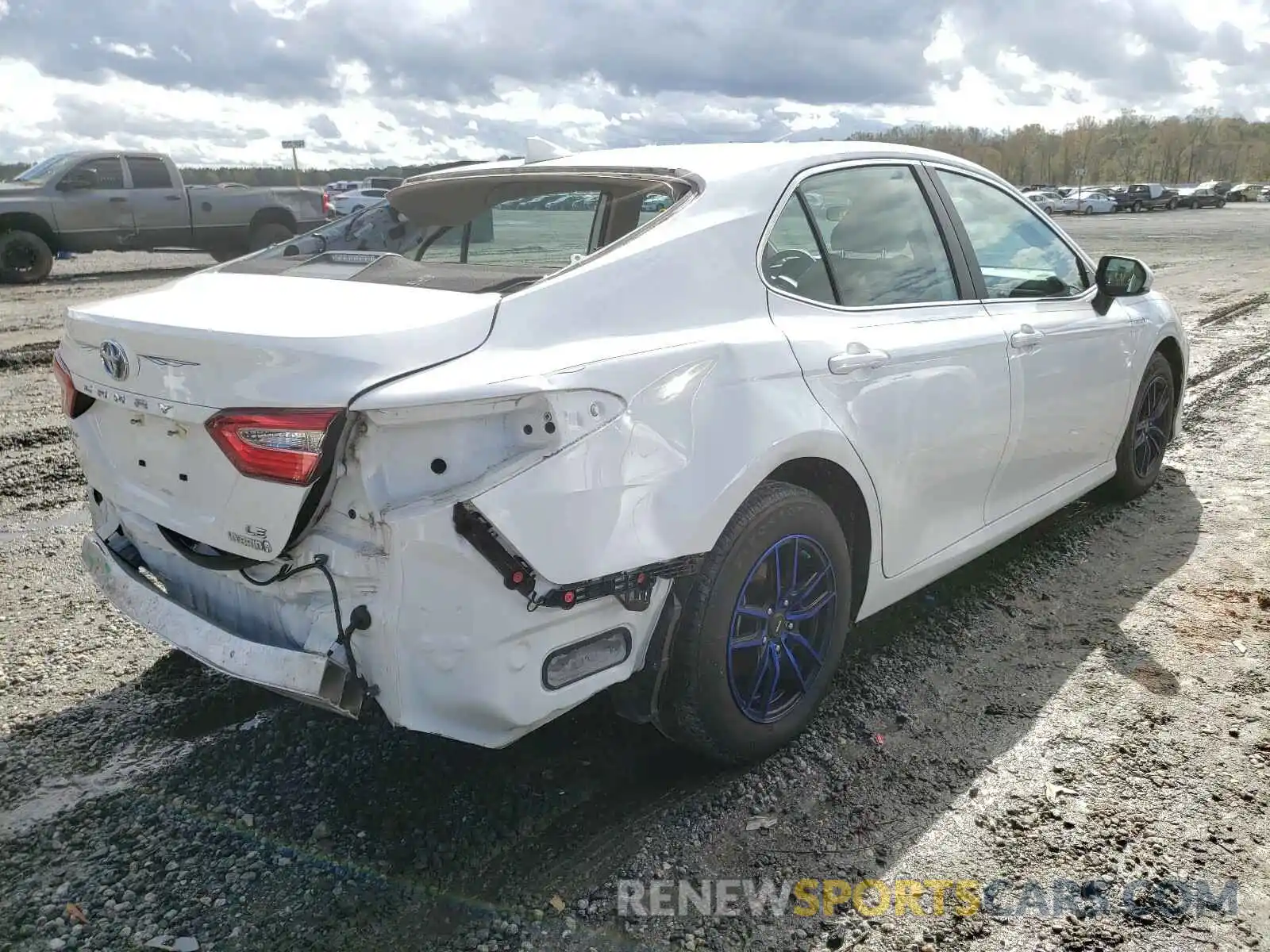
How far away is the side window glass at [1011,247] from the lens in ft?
12.1

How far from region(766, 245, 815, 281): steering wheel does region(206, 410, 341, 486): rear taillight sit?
1.32 meters

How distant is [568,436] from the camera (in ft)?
7.04

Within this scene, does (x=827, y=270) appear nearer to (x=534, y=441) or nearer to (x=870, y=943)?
(x=534, y=441)

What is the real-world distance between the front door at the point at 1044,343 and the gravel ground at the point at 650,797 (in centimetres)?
57

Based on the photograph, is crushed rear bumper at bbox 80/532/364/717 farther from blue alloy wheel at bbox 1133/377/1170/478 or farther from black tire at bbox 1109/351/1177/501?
blue alloy wheel at bbox 1133/377/1170/478

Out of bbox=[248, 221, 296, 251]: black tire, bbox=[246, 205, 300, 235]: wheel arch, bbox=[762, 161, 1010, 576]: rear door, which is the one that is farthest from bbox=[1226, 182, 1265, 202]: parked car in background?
bbox=[762, 161, 1010, 576]: rear door

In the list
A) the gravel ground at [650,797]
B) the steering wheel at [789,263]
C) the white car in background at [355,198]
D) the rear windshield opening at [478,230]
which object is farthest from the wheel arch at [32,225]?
the steering wheel at [789,263]

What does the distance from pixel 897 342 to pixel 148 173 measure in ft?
52.1

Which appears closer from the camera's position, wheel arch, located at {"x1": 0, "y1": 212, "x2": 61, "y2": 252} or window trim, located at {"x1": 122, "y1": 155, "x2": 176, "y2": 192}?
wheel arch, located at {"x1": 0, "y1": 212, "x2": 61, "y2": 252}

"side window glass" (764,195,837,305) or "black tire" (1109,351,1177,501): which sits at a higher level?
"side window glass" (764,195,837,305)

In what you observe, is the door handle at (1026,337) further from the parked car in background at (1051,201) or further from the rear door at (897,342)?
the parked car in background at (1051,201)

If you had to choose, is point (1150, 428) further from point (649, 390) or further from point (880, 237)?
point (649, 390)

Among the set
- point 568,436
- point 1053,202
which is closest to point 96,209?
point 568,436

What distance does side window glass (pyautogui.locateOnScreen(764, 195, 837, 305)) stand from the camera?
2828mm
